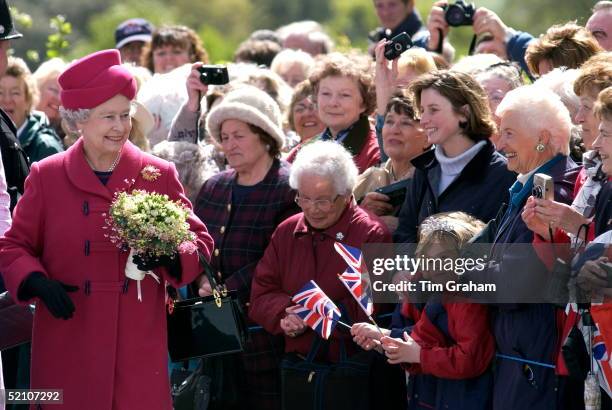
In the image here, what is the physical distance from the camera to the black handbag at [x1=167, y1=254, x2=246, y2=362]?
21.0 ft

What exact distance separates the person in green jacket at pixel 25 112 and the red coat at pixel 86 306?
122 inches

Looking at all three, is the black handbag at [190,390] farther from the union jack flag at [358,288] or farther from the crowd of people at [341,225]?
the union jack flag at [358,288]

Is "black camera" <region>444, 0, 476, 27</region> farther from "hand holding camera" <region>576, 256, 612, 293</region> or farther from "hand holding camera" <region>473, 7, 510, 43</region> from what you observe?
"hand holding camera" <region>576, 256, 612, 293</region>

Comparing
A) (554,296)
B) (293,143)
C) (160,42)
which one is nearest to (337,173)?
(554,296)

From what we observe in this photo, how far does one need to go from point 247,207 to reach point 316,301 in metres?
1.11

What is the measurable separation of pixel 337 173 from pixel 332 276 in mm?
597

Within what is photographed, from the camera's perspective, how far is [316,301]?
266 inches

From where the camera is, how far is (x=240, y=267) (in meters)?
7.57

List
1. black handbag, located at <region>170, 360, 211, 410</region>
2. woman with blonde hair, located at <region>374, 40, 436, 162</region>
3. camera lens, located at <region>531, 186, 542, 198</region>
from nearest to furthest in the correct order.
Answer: camera lens, located at <region>531, 186, 542, 198</region> < black handbag, located at <region>170, 360, 211, 410</region> < woman with blonde hair, located at <region>374, 40, 436, 162</region>

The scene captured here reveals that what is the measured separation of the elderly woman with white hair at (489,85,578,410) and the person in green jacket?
159 inches

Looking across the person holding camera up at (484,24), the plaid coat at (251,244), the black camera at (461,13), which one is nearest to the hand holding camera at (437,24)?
the person holding camera up at (484,24)

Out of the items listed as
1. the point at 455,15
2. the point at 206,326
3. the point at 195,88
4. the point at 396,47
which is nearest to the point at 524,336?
the point at 206,326

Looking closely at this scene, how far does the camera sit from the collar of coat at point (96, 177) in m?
6.18

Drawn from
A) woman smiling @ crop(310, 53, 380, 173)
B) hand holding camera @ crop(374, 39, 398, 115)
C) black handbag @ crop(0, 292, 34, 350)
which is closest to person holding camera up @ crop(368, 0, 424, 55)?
woman smiling @ crop(310, 53, 380, 173)
